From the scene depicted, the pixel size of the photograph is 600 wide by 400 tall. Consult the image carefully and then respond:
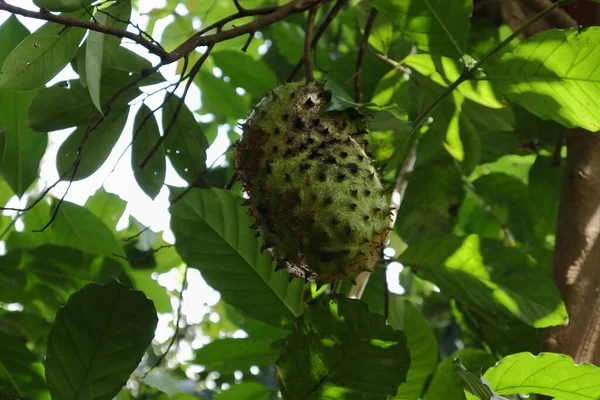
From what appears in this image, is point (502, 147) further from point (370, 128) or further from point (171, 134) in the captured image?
point (171, 134)

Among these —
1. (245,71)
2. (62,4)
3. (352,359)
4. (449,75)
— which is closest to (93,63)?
(62,4)

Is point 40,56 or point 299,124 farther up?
point 40,56

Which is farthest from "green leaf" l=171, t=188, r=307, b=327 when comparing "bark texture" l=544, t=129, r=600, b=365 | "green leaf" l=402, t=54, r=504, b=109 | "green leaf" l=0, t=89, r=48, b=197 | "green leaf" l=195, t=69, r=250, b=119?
"green leaf" l=195, t=69, r=250, b=119

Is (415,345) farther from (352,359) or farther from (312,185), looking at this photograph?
(312,185)

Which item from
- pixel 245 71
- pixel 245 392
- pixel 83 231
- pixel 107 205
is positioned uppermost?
pixel 245 71

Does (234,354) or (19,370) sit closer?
(19,370)

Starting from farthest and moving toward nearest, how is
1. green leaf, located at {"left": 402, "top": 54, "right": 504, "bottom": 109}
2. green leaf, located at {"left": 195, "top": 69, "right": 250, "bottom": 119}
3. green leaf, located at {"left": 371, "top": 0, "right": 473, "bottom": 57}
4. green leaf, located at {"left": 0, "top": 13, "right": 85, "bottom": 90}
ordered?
green leaf, located at {"left": 195, "top": 69, "right": 250, "bottom": 119}, green leaf, located at {"left": 402, "top": 54, "right": 504, "bottom": 109}, green leaf, located at {"left": 371, "top": 0, "right": 473, "bottom": 57}, green leaf, located at {"left": 0, "top": 13, "right": 85, "bottom": 90}

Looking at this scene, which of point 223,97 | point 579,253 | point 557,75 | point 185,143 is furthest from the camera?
point 223,97

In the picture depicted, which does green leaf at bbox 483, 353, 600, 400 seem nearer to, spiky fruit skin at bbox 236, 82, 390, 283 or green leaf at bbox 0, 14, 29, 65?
spiky fruit skin at bbox 236, 82, 390, 283
